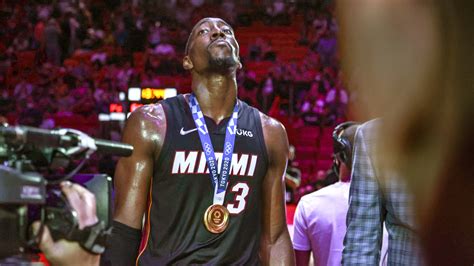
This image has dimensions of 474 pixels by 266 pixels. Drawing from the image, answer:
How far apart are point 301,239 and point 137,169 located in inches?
41.5

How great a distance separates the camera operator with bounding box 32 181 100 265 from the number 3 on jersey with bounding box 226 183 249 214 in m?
2.51

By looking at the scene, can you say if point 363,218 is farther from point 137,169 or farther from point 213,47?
point 213,47

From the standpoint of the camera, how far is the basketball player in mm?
4363

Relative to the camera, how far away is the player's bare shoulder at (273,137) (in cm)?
468

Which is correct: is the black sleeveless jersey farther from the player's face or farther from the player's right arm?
the player's face

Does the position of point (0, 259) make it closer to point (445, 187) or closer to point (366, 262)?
point (445, 187)

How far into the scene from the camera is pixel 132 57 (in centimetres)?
1891

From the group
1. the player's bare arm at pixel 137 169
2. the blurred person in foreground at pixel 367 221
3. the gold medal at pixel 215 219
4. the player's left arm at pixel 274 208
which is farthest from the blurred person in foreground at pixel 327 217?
the blurred person in foreground at pixel 367 221

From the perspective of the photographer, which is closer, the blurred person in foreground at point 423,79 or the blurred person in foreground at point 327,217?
the blurred person in foreground at point 423,79

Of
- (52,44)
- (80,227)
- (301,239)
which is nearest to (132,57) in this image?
(52,44)

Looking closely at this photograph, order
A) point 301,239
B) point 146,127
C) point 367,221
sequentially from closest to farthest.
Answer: point 367,221 → point 146,127 → point 301,239

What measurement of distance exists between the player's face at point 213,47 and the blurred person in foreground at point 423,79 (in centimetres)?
370

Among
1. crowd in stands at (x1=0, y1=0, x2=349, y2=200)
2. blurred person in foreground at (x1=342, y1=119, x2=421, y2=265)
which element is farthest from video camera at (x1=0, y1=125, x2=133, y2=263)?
crowd in stands at (x1=0, y1=0, x2=349, y2=200)

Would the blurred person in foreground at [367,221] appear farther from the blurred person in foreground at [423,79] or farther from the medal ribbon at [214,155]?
the blurred person in foreground at [423,79]
